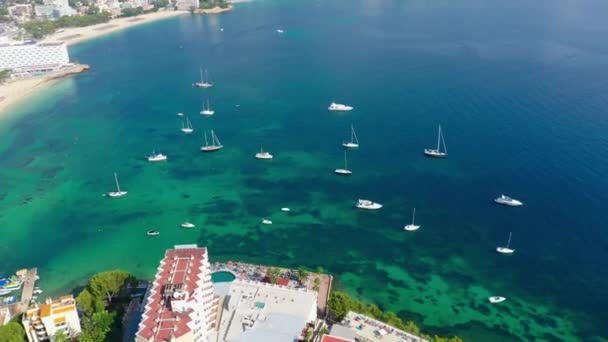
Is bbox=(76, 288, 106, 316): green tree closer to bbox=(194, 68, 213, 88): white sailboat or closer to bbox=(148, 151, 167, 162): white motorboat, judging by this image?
bbox=(148, 151, 167, 162): white motorboat

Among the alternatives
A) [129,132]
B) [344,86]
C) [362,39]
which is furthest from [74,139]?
[362,39]

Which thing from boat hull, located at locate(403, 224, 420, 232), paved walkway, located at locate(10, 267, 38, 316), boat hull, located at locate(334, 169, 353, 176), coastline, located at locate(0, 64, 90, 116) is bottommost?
paved walkway, located at locate(10, 267, 38, 316)

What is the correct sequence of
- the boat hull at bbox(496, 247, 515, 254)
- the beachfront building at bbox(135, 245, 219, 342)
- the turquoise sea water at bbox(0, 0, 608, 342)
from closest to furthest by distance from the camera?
the beachfront building at bbox(135, 245, 219, 342), the turquoise sea water at bbox(0, 0, 608, 342), the boat hull at bbox(496, 247, 515, 254)

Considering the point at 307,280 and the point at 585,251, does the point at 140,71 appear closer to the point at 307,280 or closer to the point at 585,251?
the point at 307,280

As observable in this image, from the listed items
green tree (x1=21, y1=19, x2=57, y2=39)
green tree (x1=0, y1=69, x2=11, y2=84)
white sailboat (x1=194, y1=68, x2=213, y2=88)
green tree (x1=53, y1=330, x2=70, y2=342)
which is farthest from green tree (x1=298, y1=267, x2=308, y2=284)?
green tree (x1=21, y1=19, x2=57, y2=39)

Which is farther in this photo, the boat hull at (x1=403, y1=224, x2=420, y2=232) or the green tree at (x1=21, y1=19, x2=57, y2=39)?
the green tree at (x1=21, y1=19, x2=57, y2=39)

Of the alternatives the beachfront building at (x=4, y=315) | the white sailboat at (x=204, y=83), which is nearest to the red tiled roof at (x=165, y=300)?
the beachfront building at (x=4, y=315)

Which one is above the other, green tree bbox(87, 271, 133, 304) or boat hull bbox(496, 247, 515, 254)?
green tree bbox(87, 271, 133, 304)
